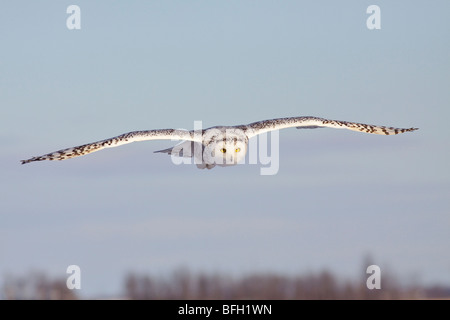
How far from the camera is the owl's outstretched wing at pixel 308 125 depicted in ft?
104

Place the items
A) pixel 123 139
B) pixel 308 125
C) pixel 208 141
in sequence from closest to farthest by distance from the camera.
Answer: pixel 208 141 < pixel 123 139 < pixel 308 125

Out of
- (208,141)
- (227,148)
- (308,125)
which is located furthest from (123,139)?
(308,125)

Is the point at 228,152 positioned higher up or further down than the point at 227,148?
further down

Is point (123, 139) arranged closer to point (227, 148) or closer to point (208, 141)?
point (208, 141)

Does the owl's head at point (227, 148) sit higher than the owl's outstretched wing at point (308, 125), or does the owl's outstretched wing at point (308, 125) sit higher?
the owl's outstretched wing at point (308, 125)

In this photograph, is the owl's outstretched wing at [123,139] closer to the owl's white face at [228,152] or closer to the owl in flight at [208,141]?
the owl in flight at [208,141]

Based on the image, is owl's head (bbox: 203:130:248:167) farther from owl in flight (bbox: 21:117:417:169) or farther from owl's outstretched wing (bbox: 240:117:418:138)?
owl's outstretched wing (bbox: 240:117:418:138)

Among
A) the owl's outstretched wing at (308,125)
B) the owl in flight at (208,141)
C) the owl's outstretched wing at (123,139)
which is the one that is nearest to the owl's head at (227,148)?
the owl in flight at (208,141)

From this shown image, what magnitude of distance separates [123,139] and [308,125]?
20.1 feet

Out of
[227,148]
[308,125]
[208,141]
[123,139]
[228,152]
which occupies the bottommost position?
[228,152]

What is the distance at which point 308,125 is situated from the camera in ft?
107

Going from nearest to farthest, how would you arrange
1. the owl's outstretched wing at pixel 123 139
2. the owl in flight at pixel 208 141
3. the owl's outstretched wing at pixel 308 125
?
the owl in flight at pixel 208 141 → the owl's outstretched wing at pixel 123 139 → the owl's outstretched wing at pixel 308 125

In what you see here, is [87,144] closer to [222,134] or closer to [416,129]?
[222,134]
